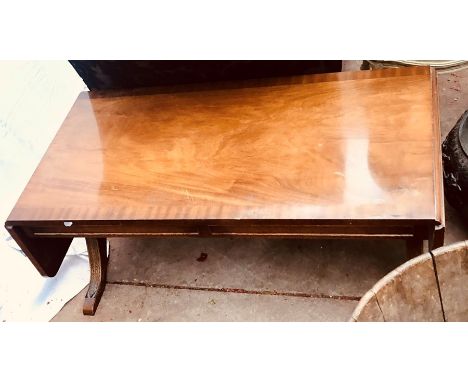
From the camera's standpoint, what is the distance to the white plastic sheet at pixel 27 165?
6.91 feet

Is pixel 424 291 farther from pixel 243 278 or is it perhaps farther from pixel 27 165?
pixel 27 165

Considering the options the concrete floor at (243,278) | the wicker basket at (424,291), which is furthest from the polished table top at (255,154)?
the concrete floor at (243,278)

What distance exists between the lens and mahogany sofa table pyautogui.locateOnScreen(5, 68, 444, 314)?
1.36 meters

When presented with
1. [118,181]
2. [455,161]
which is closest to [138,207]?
[118,181]

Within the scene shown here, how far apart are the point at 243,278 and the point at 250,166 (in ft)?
2.20

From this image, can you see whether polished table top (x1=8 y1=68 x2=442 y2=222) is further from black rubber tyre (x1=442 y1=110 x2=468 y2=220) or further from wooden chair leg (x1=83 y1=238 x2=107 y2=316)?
wooden chair leg (x1=83 y1=238 x2=107 y2=316)

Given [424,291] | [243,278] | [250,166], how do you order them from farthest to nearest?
[243,278]
[250,166]
[424,291]

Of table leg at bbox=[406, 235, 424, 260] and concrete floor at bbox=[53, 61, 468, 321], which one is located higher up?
table leg at bbox=[406, 235, 424, 260]

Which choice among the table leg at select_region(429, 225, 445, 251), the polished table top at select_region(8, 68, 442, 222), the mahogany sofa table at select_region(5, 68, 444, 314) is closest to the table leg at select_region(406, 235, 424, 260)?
the mahogany sofa table at select_region(5, 68, 444, 314)

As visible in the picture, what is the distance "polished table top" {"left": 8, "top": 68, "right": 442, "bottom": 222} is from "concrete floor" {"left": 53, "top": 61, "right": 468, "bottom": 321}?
640 mm

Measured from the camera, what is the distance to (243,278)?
2.02 m

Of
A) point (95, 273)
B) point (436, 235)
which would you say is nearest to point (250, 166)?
point (436, 235)

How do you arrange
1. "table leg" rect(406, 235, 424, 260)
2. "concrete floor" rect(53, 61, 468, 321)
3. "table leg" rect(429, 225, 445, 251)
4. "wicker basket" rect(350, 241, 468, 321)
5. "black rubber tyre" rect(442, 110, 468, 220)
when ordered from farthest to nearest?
1. "concrete floor" rect(53, 61, 468, 321)
2. "black rubber tyre" rect(442, 110, 468, 220)
3. "table leg" rect(406, 235, 424, 260)
4. "table leg" rect(429, 225, 445, 251)
5. "wicker basket" rect(350, 241, 468, 321)

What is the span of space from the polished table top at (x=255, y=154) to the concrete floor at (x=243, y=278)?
2.10 feet
